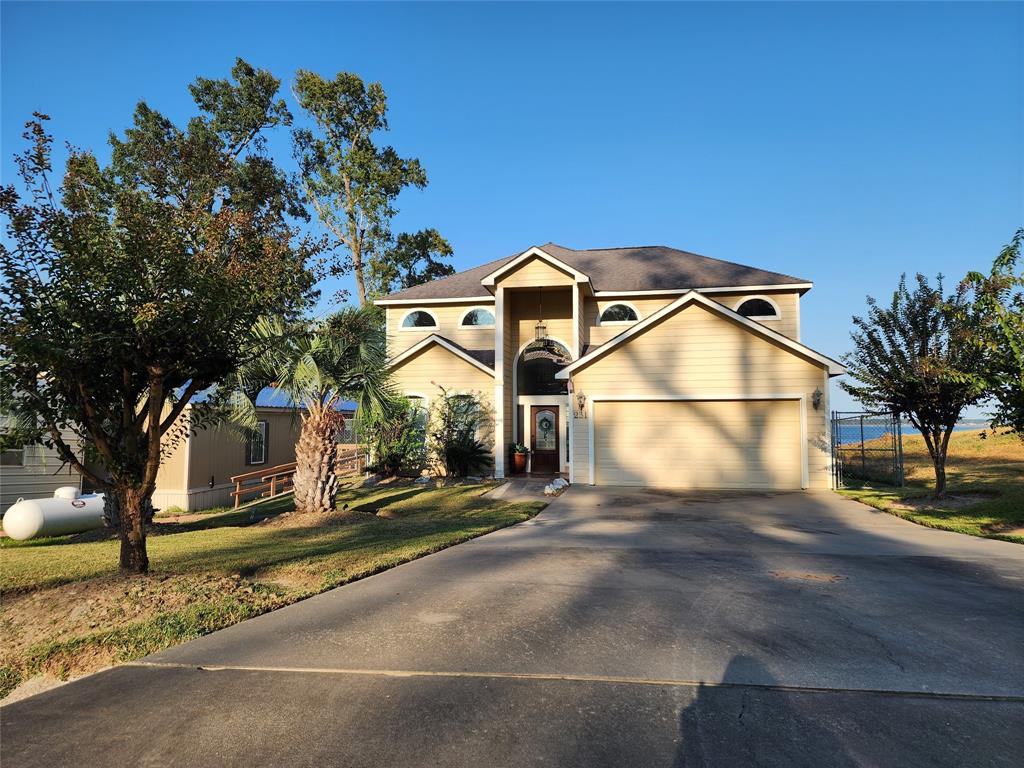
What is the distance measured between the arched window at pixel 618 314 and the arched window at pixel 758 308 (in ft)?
11.8

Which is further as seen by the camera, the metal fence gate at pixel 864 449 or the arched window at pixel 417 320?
the arched window at pixel 417 320

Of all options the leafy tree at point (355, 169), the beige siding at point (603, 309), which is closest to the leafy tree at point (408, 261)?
the leafy tree at point (355, 169)

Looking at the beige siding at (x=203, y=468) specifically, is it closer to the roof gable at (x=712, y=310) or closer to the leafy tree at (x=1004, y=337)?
the roof gable at (x=712, y=310)

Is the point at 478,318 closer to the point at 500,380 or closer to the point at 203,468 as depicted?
the point at 500,380

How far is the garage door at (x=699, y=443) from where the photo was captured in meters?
16.2

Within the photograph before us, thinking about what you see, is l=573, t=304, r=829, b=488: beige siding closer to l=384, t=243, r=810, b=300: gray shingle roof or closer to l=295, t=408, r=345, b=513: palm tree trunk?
l=384, t=243, r=810, b=300: gray shingle roof

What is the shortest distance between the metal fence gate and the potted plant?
9387mm

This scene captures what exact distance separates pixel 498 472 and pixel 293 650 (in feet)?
46.2

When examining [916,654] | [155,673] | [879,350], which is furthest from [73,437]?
[879,350]

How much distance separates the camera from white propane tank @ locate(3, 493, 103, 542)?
1200 cm

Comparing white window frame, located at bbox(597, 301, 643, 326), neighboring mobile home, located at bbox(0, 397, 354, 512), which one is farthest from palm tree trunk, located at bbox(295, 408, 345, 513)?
white window frame, located at bbox(597, 301, 643, 326)

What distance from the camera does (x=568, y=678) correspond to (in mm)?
3928

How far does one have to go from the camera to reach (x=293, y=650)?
446cm

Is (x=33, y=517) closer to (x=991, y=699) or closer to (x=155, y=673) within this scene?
(x=155, y=673)
